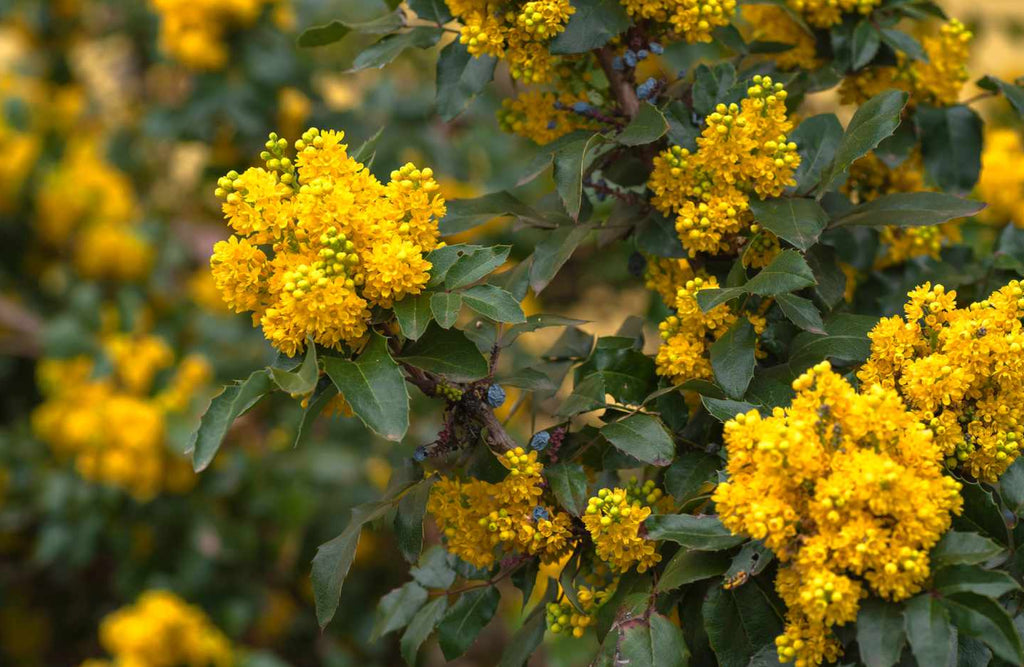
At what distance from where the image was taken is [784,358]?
1.26m

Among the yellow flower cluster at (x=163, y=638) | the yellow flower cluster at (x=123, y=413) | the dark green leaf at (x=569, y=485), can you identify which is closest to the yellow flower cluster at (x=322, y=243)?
the dark green leaf at (x=569, y=485)

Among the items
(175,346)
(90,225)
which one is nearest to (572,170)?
(175,346)

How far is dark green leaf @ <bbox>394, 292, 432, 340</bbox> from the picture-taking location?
1046 millimetres

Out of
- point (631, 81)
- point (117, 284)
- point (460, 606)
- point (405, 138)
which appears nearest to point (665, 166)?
point (631, 81)

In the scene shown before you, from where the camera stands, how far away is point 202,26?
2605 mm

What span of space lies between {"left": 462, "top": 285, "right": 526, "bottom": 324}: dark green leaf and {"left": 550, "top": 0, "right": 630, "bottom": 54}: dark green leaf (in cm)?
30

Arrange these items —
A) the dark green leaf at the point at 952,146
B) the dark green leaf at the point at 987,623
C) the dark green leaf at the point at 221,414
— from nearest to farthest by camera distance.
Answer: the dark green leaf at the point at 987,623
the dark green leaf at the point at 221,414
the dark green leaf at the point at 952,146

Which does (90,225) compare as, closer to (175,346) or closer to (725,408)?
(175,346)

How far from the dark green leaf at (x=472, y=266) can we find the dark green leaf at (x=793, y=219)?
0.92 feet

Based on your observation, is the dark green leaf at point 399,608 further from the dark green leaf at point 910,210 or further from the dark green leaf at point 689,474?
the dark green leaf at point 910,210

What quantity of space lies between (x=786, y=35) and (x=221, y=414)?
0.96m

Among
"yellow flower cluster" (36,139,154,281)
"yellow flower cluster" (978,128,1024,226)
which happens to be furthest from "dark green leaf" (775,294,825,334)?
"yellow flower cluster" (36,139,154,281)

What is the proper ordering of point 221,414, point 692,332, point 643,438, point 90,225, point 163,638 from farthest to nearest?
point 90,225
point 163,638
point 692,332
point 643,438
point 221,414

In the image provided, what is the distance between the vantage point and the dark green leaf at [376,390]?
1.00 m
